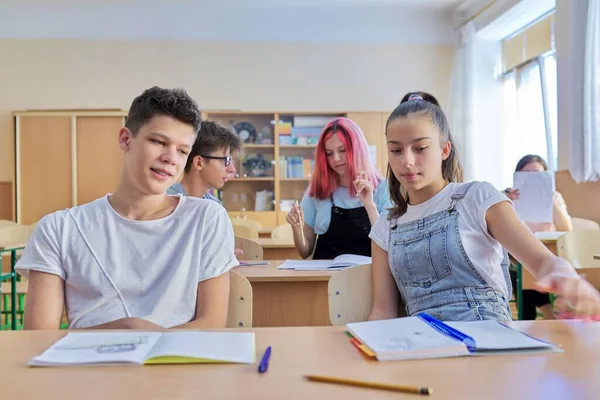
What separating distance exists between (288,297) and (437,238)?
1029 millimetres

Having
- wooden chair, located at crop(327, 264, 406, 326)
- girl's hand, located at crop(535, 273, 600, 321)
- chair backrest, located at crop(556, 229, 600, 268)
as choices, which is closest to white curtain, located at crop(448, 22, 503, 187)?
chair backrest, located at crop(556, 229, 600, 268)

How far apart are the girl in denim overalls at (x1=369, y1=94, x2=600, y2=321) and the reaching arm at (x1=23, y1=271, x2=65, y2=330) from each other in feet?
2.69

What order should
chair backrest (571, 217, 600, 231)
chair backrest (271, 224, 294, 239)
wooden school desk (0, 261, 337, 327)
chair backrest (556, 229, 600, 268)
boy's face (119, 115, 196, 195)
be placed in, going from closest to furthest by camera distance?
1. boy's face (119, 115, 196, 195)
2. wooden school desk (0, 261, 337, 327)
3. chair backrest (556, 229, 600, 268)
4. chair backrest (571, 217, 600, 231)
5. chair backrest (271, 224, 294, 239)

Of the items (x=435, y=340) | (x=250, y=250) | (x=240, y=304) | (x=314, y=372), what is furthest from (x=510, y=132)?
(x=314, y=372)

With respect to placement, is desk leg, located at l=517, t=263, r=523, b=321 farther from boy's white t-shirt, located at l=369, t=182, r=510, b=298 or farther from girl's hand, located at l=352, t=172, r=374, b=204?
boy's white t-shirt, located at l=369, t=182, r=510, b=298

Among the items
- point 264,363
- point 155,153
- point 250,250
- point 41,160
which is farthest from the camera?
point 41,160

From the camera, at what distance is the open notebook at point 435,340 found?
0.99 meters

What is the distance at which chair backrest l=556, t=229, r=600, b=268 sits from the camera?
3363 millimetres

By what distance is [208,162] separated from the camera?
2918 millimetres

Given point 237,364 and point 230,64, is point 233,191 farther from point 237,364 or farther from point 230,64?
point 237,364

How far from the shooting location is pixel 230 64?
7211 mm

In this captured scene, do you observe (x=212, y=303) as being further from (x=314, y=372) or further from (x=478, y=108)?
(x=478, y=108)

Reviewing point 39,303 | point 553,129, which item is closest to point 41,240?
point 39,303

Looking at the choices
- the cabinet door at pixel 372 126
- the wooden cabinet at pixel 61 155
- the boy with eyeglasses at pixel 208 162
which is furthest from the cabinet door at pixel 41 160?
the boy with eyeglasses at pixel 208 162
